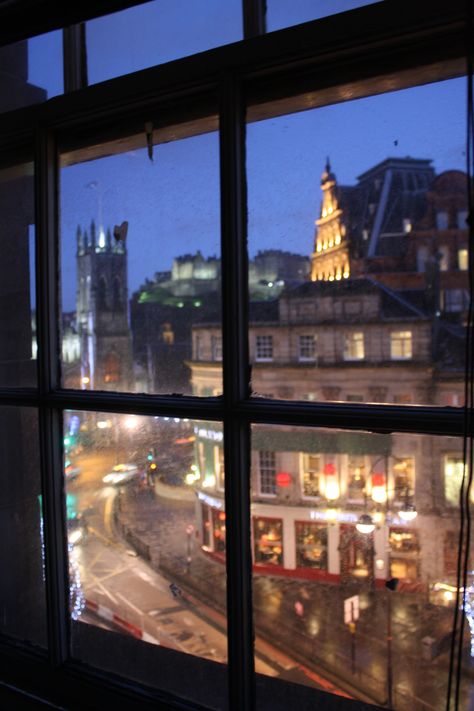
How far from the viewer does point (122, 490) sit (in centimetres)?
125

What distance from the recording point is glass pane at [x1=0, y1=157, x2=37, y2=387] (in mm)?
1365

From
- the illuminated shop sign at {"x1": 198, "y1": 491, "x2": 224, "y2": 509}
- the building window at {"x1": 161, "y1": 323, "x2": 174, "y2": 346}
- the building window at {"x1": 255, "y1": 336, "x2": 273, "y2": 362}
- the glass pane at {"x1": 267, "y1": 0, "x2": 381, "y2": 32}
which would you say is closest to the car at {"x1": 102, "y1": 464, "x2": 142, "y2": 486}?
the illuminated shop sign at {"x1": 198, "y1": 491, "x2": 224, "y2": 509}

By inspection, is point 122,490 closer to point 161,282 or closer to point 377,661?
point 161,282

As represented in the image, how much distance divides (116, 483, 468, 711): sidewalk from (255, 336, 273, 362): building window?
1.01 ft

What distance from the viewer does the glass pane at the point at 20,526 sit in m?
1.37

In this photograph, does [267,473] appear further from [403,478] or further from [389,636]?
[389,636]

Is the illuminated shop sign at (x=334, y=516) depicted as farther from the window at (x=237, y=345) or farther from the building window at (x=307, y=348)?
the building window at (x=307, y=348)

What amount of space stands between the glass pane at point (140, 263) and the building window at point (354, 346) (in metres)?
0.25

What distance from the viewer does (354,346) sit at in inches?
42.8

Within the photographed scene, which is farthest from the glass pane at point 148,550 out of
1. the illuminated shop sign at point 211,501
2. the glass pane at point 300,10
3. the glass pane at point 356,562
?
the glass pane at point 300,10

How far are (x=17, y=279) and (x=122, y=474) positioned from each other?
549 millimetres

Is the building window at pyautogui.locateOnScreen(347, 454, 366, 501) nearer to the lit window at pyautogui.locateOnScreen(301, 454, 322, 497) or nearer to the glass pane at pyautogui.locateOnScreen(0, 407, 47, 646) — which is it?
the lit window at pyautogui.locateOnScreen(301, 454, 322, 497)

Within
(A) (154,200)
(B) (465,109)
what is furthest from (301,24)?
(A) (154,200)

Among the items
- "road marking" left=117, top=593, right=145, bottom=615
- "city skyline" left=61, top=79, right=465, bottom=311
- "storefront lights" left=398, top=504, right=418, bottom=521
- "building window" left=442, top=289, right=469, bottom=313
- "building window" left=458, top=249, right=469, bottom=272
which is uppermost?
"city skyline" left=61, top=79, right=465, bottom=311
